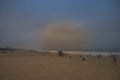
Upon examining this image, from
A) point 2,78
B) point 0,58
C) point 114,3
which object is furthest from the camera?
point 0,58

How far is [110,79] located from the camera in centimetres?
277

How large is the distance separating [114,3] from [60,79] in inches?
48.8

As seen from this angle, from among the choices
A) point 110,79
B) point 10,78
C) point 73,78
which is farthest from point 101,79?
point 10,78

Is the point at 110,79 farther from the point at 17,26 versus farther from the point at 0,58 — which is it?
the point at 0,58

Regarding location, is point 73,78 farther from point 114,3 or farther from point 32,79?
point 114,3

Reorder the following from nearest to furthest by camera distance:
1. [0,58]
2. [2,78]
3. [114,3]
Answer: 1. [114,3]
2. [2,78]
3. [0,58]

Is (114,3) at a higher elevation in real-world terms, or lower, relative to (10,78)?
higher

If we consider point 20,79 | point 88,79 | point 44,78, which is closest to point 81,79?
point 88,79

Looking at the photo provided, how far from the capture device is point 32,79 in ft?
9.13

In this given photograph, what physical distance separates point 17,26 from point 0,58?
114 inches

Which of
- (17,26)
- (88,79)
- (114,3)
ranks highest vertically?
(114,3)

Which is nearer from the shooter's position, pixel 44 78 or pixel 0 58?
pixel 44 78

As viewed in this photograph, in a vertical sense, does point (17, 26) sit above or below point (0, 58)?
above

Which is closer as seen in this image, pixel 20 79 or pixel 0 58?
pixel 20 79
